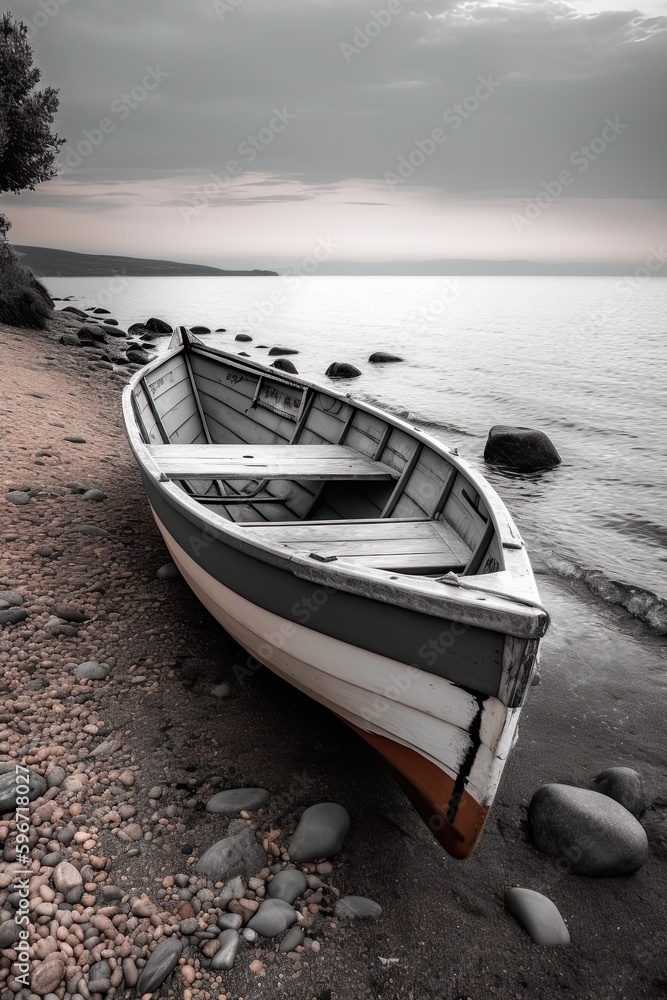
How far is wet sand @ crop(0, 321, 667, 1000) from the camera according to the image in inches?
123

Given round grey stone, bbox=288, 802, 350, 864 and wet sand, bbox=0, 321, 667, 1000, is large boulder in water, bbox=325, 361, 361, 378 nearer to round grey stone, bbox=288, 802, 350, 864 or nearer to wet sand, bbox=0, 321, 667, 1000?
wet sand, bbox=0, 321, 667, 1000

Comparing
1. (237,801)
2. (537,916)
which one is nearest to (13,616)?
(237,801)

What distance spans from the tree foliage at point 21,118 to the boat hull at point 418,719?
78.9 ft

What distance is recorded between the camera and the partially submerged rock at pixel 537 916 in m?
3.31

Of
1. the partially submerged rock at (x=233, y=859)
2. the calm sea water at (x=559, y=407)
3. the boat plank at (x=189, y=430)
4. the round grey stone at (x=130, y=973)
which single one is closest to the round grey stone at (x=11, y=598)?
the partially submerged rock at (x=233, y=859)

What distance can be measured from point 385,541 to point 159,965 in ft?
9.37

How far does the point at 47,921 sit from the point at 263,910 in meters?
1.02

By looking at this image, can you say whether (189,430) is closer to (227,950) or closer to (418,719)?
(418,719)

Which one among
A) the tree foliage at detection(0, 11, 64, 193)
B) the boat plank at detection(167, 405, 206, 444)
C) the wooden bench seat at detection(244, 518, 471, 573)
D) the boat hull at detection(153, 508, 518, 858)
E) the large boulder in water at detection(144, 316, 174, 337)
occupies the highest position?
the tree foliage at detection(0, 11, 64, 193)

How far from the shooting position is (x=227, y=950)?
296cm

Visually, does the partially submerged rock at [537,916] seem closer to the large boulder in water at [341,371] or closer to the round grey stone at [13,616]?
the round grey stone at [13,616]

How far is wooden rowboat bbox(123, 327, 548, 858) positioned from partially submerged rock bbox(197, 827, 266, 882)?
88 cm

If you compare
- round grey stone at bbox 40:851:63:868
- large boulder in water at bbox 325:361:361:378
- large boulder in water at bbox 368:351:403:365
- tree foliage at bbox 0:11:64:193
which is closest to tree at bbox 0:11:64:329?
tree foliage at bbox 0:11:64:193

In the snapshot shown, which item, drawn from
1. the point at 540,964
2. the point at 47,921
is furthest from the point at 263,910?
the point at 540,964
